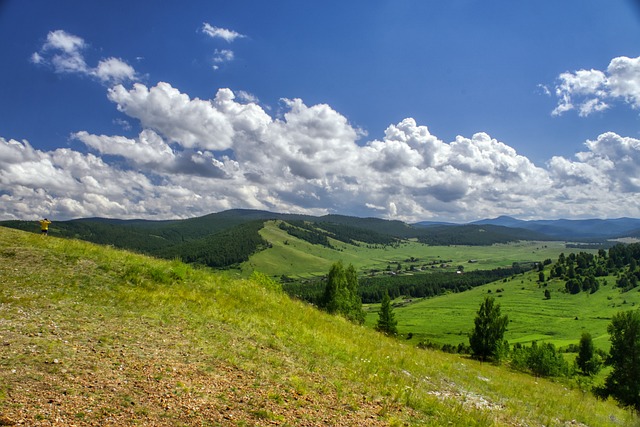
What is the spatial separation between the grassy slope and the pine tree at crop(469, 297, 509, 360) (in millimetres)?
47296

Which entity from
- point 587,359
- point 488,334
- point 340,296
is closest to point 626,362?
point 488,334

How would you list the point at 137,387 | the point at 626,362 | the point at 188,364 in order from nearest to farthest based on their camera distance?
1. the point at 137,387
2. the point at 188,364
3. the point at 626,362

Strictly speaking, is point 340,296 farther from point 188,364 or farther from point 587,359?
point 587,359

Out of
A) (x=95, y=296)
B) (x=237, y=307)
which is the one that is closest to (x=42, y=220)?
(x=95, y=296)

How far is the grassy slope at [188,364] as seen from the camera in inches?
342

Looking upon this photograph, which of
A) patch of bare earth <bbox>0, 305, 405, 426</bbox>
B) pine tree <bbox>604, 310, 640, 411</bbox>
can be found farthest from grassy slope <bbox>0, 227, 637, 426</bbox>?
pine tree <bbox>604, 310, 640, 411</bbox>

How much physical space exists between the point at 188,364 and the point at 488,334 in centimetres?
6378

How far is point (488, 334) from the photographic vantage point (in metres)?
62.9

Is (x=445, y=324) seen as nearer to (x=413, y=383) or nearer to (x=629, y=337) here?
(x=629, y=337)

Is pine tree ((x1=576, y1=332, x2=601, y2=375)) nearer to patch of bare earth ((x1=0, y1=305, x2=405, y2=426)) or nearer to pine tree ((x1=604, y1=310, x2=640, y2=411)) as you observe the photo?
pine tree ((x1=604, y1=310, x2=640, y2=411))

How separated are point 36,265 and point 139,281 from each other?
474 centimetres

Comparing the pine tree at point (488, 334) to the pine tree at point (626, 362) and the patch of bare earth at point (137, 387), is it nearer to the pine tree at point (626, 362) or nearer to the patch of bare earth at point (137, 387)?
the pine tree at point (626, 362)

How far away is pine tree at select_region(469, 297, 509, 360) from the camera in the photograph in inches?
2461

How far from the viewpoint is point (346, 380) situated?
12.7 meters
